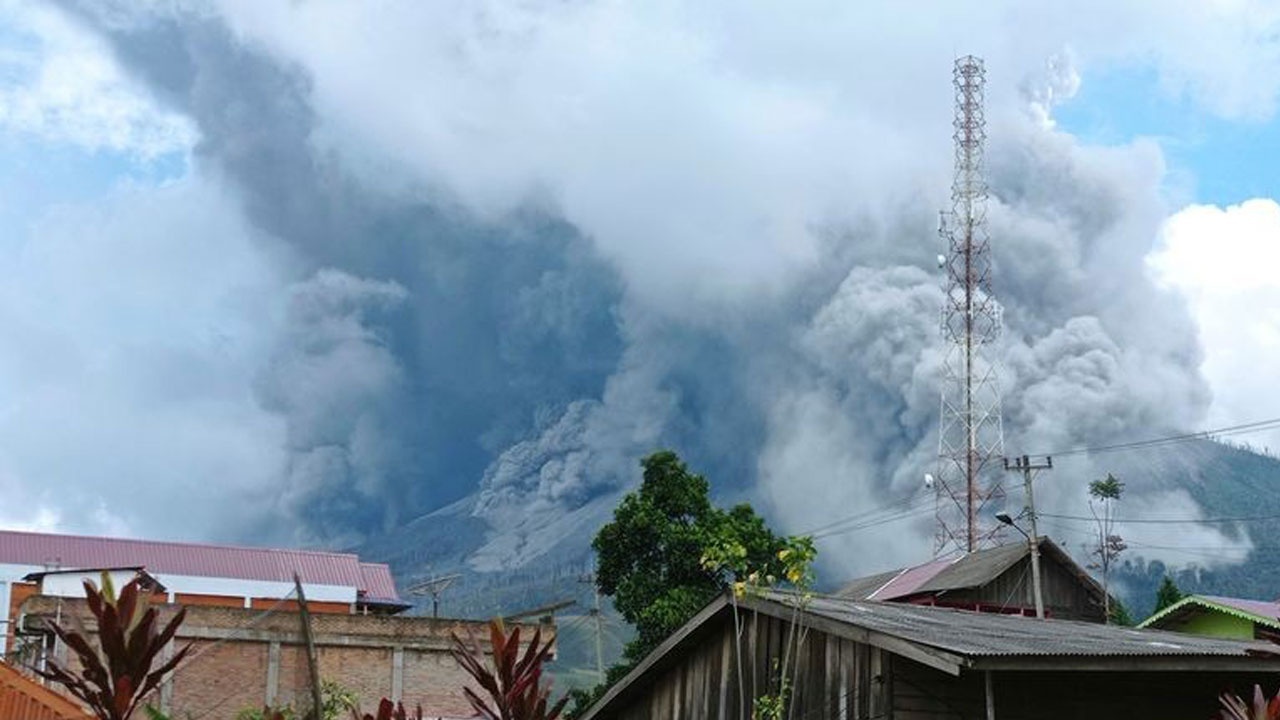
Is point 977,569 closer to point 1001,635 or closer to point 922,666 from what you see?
point 1001,635

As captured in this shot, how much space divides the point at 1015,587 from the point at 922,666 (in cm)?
2916

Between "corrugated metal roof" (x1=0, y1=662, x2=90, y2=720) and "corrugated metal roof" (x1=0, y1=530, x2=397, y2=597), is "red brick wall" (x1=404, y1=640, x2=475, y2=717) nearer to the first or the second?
"corrugated metal roof" (x1=0, y1=530, x2=397, y2=597)

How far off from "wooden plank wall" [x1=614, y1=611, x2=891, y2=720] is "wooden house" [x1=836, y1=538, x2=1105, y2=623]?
2432cm

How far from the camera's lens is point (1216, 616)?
3186 centimetres

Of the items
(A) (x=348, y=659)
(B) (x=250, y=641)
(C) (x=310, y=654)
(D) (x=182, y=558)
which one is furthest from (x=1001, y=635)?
(D) (x=182, y=558)

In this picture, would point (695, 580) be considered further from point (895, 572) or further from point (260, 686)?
point (260, 686)

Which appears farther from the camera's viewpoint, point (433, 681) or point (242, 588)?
point (242, 588)

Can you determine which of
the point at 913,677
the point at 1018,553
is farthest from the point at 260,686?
the point at 913,677

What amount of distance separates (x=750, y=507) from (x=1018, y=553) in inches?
421

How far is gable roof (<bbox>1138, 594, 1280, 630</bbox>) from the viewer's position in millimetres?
29581

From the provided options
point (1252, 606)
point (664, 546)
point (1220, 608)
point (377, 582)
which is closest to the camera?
point (1220, 608)

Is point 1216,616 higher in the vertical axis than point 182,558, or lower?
Answer: lower

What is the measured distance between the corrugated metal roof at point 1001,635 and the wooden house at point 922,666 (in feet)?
0.11

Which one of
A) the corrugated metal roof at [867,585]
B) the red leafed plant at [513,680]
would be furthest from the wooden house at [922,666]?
the corrugated metal roof at [867,585]
